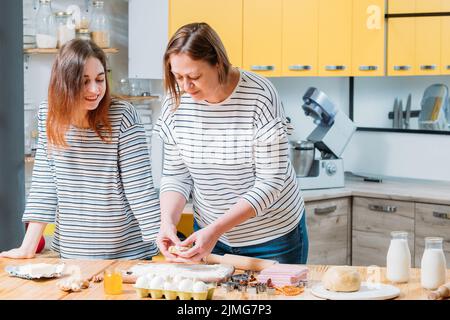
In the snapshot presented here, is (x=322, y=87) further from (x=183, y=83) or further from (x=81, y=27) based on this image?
(x=183, y=83)

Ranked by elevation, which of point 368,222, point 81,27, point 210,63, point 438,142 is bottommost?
point 368,222

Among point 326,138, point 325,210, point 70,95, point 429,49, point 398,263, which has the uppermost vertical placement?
point 429,49

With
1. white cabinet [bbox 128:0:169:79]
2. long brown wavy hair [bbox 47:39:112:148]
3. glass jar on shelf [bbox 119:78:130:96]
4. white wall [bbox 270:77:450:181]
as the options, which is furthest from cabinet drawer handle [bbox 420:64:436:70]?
long brown wavy hair [bbox 47:39:112:148]

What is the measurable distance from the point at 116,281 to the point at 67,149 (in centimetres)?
63

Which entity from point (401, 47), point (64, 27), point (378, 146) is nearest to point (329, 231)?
point (378, 146)

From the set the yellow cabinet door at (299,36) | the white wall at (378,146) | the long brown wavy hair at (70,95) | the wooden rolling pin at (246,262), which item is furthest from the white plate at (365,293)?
the white wall at (378,146)

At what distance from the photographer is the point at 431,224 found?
14.4 ft

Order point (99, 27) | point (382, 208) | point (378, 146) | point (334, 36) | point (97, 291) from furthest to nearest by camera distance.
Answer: point (378, 146), point (334, 36), point (382, 208), point (99, 27), point (97, 291)

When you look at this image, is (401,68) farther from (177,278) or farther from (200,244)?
(177,278)

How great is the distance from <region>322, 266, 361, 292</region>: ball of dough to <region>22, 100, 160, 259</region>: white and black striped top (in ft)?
2.28

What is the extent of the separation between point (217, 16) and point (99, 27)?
2.07ft

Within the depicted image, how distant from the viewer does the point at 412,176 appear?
511 cm

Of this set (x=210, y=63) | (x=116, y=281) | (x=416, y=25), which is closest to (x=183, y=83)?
(x=210, y=63)
